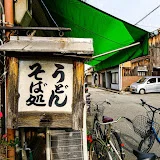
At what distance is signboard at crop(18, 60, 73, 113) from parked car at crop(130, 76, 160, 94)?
19.5m

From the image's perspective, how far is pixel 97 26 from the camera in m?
4.02

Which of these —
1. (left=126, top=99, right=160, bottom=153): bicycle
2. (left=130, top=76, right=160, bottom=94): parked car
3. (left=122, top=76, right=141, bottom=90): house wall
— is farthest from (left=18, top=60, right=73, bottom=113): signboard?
(left=122, top=76, right=141, bottom=90): house wall

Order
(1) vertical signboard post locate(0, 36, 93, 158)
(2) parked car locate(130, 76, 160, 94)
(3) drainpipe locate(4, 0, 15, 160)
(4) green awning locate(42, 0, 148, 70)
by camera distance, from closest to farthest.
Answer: (1) vertical signboard post locate(0, 36, 93, 158) < (3) drainpipe locate(4, 0, 15, 160) < (4) green awning locate(42, 0, 148, 70) < (2) parked car locate(130, 76, 160, 94)

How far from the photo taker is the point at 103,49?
16.7 feet

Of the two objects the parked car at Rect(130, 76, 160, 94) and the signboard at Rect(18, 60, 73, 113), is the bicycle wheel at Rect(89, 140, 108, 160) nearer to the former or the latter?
the signboard at Rect(18, 60, 73, 113)

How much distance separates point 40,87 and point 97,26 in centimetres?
240

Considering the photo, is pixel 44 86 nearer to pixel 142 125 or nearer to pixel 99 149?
pixel 99 149

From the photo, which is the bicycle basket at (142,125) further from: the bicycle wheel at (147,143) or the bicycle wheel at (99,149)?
the bicycle wheel at (99,149)

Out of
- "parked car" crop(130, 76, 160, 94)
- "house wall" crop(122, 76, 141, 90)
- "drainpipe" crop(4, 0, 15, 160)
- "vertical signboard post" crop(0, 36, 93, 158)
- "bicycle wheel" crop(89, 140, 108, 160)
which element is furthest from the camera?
"house wall" crop(122, 76, 141, 90)

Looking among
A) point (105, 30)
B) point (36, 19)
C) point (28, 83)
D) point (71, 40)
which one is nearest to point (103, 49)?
point (105, 30)

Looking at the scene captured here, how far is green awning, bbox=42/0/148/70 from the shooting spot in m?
3.55

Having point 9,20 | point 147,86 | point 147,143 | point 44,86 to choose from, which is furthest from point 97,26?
point 147,86

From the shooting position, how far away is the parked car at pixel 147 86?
67.7 feet

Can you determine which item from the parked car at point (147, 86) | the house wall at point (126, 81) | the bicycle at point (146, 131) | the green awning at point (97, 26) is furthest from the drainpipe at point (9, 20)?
the house wall at point (126, 81)
